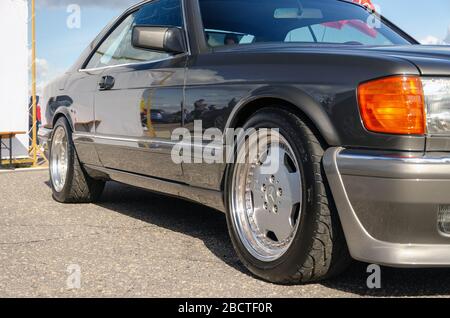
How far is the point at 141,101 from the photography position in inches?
161

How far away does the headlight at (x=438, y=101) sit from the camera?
2530 mm

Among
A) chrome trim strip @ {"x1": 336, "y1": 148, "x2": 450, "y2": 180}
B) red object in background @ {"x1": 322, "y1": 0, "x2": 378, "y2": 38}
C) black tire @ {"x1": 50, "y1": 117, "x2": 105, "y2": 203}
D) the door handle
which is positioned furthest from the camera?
black tire @ {"x1": 50, "y1": 117, "x2": 105, "y2": 203}

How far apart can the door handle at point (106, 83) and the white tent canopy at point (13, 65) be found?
5737mm

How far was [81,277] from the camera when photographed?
Answer: 3.14 metres

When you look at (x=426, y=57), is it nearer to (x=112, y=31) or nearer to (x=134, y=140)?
(x=134, y=140)

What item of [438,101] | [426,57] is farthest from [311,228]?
[426,57]

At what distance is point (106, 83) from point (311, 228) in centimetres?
245

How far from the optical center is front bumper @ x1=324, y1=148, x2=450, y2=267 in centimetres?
245

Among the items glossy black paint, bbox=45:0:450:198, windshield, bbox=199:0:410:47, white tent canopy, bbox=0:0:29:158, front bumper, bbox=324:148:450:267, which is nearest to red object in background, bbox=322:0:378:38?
windshield, bbox=199:0:410:47

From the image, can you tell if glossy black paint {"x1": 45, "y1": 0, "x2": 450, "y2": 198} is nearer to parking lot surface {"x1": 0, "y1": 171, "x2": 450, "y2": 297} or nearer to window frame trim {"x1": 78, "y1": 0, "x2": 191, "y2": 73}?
window frame trim {"x1": 78, "y1": 0, "x2": 191, "y2": 73}

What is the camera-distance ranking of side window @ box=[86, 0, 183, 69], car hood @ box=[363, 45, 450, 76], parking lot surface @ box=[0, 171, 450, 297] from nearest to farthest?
1. car hood @ box=[363, 45, 450, 76]
2. parking lot surface @ box=[0, 171, 450, 297]
3. side window @ box=[86, 0, 183, 69]

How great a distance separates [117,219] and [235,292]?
209 centimetres
